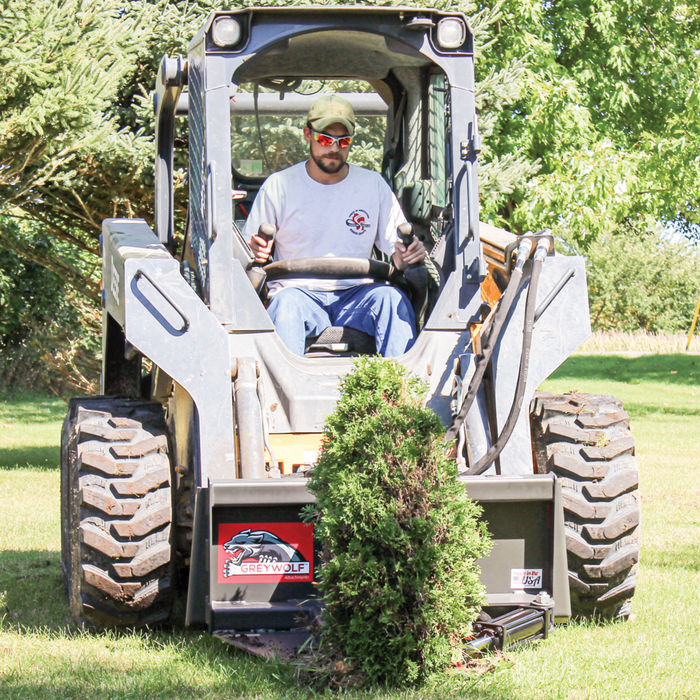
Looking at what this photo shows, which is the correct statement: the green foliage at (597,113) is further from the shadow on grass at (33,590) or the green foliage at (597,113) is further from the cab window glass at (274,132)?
the shadow on grass at (33,590)

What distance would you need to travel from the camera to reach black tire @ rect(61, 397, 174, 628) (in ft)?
12.6

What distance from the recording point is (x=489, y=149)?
14031mm

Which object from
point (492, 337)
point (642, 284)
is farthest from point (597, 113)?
point (492, 337)

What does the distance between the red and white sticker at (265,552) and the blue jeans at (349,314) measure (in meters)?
1.05

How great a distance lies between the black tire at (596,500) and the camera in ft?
13.0

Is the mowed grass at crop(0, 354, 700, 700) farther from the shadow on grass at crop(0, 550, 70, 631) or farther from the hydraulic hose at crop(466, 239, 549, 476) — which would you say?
the hydraulic hose at crop(466, 239, 549, 476)

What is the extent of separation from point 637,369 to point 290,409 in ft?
64.5

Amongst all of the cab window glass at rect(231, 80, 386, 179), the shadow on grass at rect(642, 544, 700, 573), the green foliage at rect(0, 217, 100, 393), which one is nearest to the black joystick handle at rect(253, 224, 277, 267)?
the cab window glass at rect(231, 80, 386, 179)

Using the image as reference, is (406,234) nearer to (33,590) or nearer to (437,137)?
(437,137)

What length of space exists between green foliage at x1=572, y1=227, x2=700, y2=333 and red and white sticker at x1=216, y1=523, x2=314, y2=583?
2719 centimetres

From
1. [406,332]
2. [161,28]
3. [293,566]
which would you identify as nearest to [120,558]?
[293,566]

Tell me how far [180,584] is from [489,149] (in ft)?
34.5

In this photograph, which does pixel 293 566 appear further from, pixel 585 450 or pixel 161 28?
pixel 161 28

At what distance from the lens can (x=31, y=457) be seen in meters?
11.5
